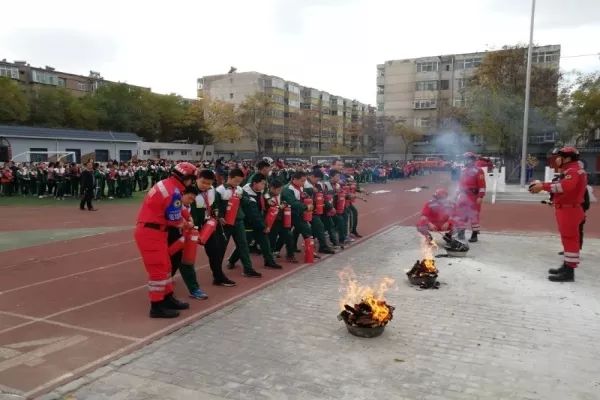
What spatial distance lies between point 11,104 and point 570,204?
48.6 m

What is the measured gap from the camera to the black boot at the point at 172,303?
5.98 meters

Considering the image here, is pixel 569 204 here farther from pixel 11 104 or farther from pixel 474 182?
pixel 11 104

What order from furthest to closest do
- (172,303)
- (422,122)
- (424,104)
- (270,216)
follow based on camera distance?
(424,104), (422,122), (270,216), (172,303)

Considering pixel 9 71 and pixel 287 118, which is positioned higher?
pixel 9 71

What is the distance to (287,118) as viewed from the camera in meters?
73.1

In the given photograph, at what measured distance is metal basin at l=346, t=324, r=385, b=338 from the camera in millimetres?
5059

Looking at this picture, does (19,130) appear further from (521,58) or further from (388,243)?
(521,58)

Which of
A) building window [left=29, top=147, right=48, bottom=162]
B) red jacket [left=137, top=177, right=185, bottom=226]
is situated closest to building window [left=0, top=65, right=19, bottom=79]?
building window [left=29, top=147, right=48, bottom=162]

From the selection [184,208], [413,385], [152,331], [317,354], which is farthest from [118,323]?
[413,385]

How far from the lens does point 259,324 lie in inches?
219

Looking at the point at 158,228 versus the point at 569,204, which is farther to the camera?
the point at 569,204

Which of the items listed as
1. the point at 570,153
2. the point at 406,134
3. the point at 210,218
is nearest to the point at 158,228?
the point at 210,218

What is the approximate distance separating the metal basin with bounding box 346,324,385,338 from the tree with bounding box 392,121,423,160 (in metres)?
58.2

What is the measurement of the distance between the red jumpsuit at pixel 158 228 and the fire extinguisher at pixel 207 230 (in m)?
0.85
